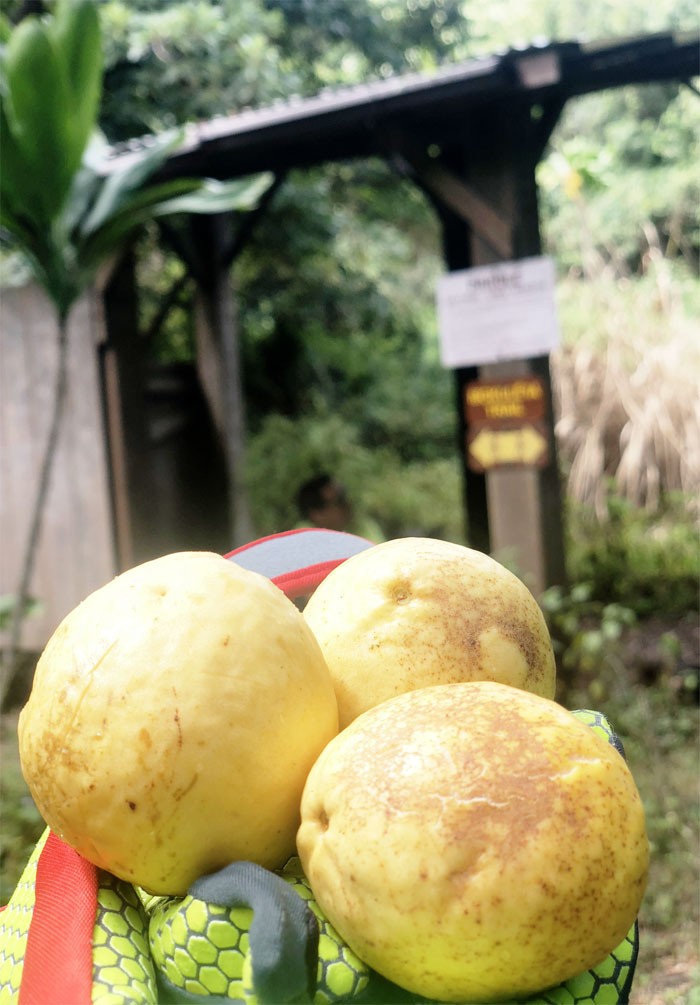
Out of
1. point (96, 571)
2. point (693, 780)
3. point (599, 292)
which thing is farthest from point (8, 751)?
point (599, 292)

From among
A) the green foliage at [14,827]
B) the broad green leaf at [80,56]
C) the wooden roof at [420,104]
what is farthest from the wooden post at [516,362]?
the green foliage at [14,827]

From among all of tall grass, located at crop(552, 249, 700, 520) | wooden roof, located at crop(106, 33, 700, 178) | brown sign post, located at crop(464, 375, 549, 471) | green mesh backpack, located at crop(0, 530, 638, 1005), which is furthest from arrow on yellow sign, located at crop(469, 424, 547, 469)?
green mesh backpack, located at crop(0, 530, 638, 1005)

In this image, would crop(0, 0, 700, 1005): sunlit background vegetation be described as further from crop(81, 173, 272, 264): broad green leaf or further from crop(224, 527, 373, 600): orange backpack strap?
crop(224, 527, 373, 600): orange backpack strap

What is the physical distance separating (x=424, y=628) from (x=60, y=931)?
44cm

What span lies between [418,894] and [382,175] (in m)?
8.74

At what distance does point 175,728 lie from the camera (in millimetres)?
748

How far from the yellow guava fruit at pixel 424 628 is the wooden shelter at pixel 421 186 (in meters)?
3.28

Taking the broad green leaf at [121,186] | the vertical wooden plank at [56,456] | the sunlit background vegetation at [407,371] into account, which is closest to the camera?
the broad green leaf at [121,186]

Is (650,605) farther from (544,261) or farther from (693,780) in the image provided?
(544,261)

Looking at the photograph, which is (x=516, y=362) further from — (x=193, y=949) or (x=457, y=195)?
(x=193, y=949)

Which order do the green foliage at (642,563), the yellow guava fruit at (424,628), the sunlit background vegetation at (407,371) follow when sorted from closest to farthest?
the yellow guava fruit at (424,628) < the sunlit background vegetation at (407,371) < the green foliage at (642,563)

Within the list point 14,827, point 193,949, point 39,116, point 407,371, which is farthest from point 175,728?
point 407,371

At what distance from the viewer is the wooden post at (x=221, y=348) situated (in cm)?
591

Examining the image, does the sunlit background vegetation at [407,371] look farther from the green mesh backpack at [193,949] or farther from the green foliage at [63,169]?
the green mesh backpack at [193,949]
